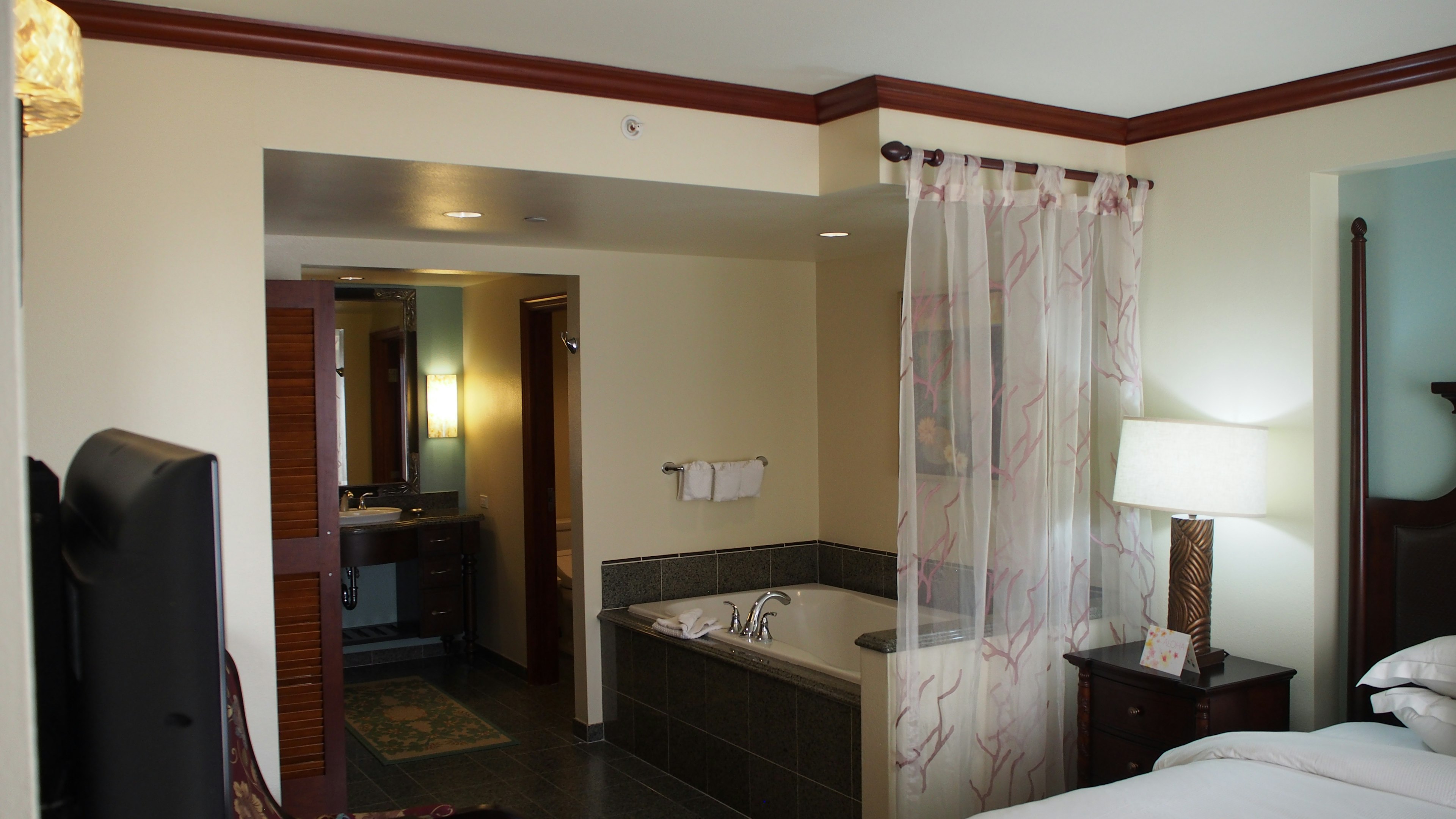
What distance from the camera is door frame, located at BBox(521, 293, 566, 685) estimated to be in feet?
18.8

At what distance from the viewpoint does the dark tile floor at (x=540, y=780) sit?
13.2 ft

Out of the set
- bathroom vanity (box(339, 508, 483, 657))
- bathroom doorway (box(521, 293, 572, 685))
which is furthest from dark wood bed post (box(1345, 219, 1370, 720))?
bathroom vanity (box(339, 508, 483, 657))

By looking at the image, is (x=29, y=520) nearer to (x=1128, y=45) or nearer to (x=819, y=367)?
(x=1128, y=45)

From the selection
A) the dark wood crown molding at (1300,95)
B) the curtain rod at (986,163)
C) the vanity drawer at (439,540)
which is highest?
the dark wood crown molding at (1300,95)

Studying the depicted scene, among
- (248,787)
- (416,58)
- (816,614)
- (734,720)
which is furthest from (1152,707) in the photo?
(416,58)

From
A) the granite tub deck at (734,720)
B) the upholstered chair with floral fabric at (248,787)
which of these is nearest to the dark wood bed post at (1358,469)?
the granite tub deck at (734,720)

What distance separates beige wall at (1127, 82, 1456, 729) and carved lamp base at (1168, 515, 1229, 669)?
243 mm

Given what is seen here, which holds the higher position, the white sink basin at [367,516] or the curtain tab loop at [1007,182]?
the curtain tab loop at [1007,182]

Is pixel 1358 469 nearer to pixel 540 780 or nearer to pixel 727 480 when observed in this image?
pixel 727 480

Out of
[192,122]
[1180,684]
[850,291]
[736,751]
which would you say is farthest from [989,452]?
[192,122]

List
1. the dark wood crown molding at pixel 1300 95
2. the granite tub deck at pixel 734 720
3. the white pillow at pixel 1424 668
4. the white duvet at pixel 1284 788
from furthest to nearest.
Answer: the granite tub deck at pixel 734 720 → the dark wood crown molding at pixel 1300 95 → the white pillow at pixel 1424 668 → the white duvet at pixel 1284 788

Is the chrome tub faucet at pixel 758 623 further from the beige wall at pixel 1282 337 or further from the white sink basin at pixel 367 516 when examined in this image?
the white sink basin at pixel 367 516

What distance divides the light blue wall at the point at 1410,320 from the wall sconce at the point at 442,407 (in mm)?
4798

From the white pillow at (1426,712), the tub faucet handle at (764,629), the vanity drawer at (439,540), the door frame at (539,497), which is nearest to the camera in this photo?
the white pillow at (1426,712)
